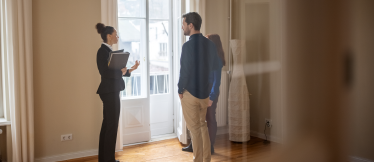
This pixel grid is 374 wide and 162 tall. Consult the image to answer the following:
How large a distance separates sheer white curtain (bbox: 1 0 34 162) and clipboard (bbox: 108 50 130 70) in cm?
71

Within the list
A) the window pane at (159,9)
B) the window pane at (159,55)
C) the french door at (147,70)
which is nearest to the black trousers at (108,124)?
the french door at (147,70)

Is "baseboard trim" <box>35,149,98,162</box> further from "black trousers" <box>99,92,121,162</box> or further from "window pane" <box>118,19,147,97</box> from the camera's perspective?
"window pane" <box>118,19,147,97</box>

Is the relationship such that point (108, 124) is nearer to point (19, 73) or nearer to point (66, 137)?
point (66, 137)

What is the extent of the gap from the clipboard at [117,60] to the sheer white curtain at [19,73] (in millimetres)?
711

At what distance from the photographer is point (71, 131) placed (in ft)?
8.06

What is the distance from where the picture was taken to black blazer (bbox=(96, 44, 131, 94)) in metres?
2.15

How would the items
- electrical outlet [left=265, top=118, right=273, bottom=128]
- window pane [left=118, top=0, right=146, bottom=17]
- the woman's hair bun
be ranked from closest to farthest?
electrical outlet [left=265, top=118, right=273, bottom=128], the woman's hair bun, window pane [left=118, top=0, right=146, bottom=17]

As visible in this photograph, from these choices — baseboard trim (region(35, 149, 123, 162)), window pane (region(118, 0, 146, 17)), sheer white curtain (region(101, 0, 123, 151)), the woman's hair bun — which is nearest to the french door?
window pane (region(118, 0, 146, 17))

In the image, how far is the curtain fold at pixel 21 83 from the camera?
2.11 metres

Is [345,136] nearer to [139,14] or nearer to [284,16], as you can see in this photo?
[284,16]

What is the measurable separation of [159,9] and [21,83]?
165cm

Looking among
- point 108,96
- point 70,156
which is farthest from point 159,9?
point 70,156

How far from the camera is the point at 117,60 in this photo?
2.21m

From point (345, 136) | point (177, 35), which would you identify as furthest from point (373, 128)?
point (177, 35)
